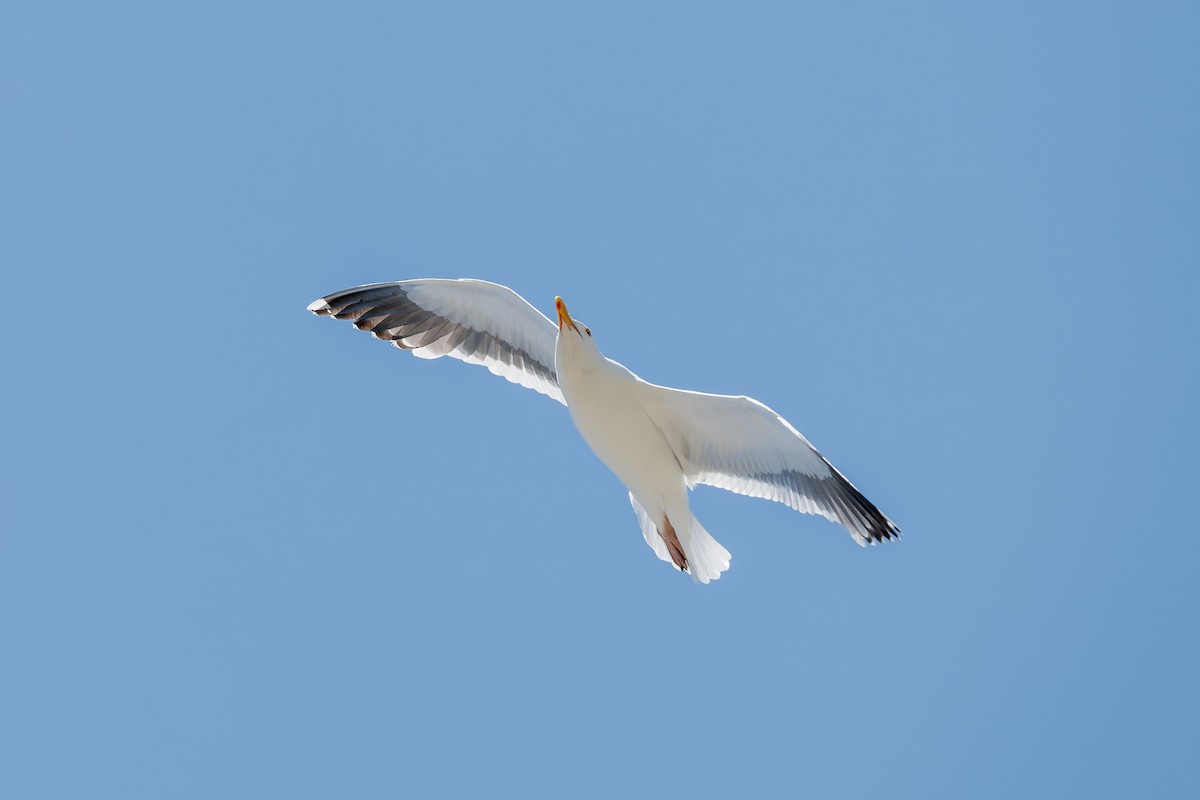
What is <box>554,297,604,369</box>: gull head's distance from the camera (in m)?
8.24

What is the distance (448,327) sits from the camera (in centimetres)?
927

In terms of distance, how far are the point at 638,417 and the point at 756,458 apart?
89 cm

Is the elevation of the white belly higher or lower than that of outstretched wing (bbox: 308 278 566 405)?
lower

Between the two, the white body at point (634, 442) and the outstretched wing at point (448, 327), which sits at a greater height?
the outstretched wing at point (448, 327)

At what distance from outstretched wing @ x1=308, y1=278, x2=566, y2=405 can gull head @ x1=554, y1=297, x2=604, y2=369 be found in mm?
809

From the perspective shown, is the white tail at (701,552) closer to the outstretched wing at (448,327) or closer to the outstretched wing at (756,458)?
the outstretched wing at (756,458)

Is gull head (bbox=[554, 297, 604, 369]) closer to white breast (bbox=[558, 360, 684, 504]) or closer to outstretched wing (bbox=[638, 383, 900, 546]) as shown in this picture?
white breast (bbox=[558, 360, 684, 504])

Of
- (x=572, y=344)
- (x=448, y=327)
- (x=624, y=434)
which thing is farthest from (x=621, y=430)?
(x=448, y=327)

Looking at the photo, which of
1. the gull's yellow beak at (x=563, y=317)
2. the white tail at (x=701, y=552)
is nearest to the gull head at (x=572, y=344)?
the gull's yellow beak at (x=563, y=317)

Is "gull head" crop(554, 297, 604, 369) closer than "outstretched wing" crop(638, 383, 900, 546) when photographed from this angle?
Yes

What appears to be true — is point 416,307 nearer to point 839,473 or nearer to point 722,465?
point 722,465

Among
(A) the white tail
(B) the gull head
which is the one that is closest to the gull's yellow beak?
(B) the gull head

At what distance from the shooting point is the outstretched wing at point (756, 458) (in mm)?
8648

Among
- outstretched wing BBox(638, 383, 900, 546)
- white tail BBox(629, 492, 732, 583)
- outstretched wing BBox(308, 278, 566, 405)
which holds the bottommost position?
white tail BBox(629, 492, 732, 583)
